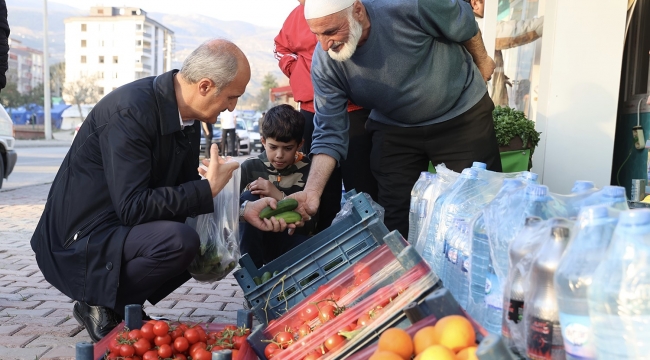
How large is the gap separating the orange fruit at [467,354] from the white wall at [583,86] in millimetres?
4706

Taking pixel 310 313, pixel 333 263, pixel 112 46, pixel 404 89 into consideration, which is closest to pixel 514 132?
pixel 404 89

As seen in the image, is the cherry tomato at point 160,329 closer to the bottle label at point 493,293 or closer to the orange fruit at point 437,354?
the bottle label at point 493,293

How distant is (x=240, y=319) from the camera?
3334 mm

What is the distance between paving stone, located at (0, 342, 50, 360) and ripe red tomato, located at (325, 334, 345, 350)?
6.49 ft

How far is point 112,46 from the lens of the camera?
152 meters

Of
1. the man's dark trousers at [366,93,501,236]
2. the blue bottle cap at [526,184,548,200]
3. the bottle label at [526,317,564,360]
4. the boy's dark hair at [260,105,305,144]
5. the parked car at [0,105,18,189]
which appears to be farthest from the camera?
the parked car at [0,105,18,189]

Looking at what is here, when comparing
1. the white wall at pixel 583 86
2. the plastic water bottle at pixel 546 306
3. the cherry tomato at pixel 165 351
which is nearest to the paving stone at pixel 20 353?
the cherry tomato at pixel 165 351

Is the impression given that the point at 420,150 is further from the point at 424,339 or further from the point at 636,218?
the point at 636,218

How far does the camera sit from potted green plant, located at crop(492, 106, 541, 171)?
536cm

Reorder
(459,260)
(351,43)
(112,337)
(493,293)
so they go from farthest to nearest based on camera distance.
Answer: (351,43) → (112,337) → (459,260) → (493,293)

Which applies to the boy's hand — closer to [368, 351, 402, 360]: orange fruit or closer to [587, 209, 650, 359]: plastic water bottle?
[368, 351, 402, 360]: orange fruit

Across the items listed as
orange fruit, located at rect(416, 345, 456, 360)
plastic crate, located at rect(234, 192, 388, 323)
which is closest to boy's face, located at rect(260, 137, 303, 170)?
plastic crate, located at rect(234, 192, 388, 323)

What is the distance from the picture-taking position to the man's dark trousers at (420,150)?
408cm

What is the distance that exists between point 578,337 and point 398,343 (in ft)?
1.73
